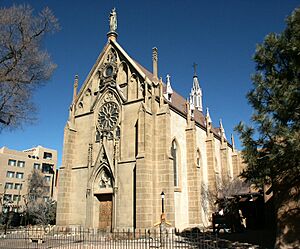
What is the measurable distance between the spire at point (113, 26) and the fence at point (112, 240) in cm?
1840

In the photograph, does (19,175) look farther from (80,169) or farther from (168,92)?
(168,92)

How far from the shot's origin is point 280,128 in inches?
458

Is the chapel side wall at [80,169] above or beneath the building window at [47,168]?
beneath

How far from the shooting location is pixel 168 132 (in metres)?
23.9

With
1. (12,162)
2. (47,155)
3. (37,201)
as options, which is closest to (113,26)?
(37,201)

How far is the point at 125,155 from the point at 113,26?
13.9m

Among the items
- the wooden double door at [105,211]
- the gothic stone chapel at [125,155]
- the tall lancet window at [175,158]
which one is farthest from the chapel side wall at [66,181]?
the tall lancet window at [175,158]

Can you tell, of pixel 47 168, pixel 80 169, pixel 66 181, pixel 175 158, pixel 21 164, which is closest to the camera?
pixel 175 158

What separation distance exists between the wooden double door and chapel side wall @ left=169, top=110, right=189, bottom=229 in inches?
217

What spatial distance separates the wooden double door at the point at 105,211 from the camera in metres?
24.3

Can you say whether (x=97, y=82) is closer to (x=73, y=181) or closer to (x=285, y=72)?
(x=73, y=181)

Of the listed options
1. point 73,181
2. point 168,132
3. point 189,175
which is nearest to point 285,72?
point 168,132

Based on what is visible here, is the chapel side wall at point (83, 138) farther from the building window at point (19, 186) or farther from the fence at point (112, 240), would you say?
the building window at point (19, 186)

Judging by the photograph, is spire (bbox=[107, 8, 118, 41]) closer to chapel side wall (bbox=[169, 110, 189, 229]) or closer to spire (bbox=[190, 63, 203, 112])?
chapel side wall (bbox=[169, 110, 189, 229])
